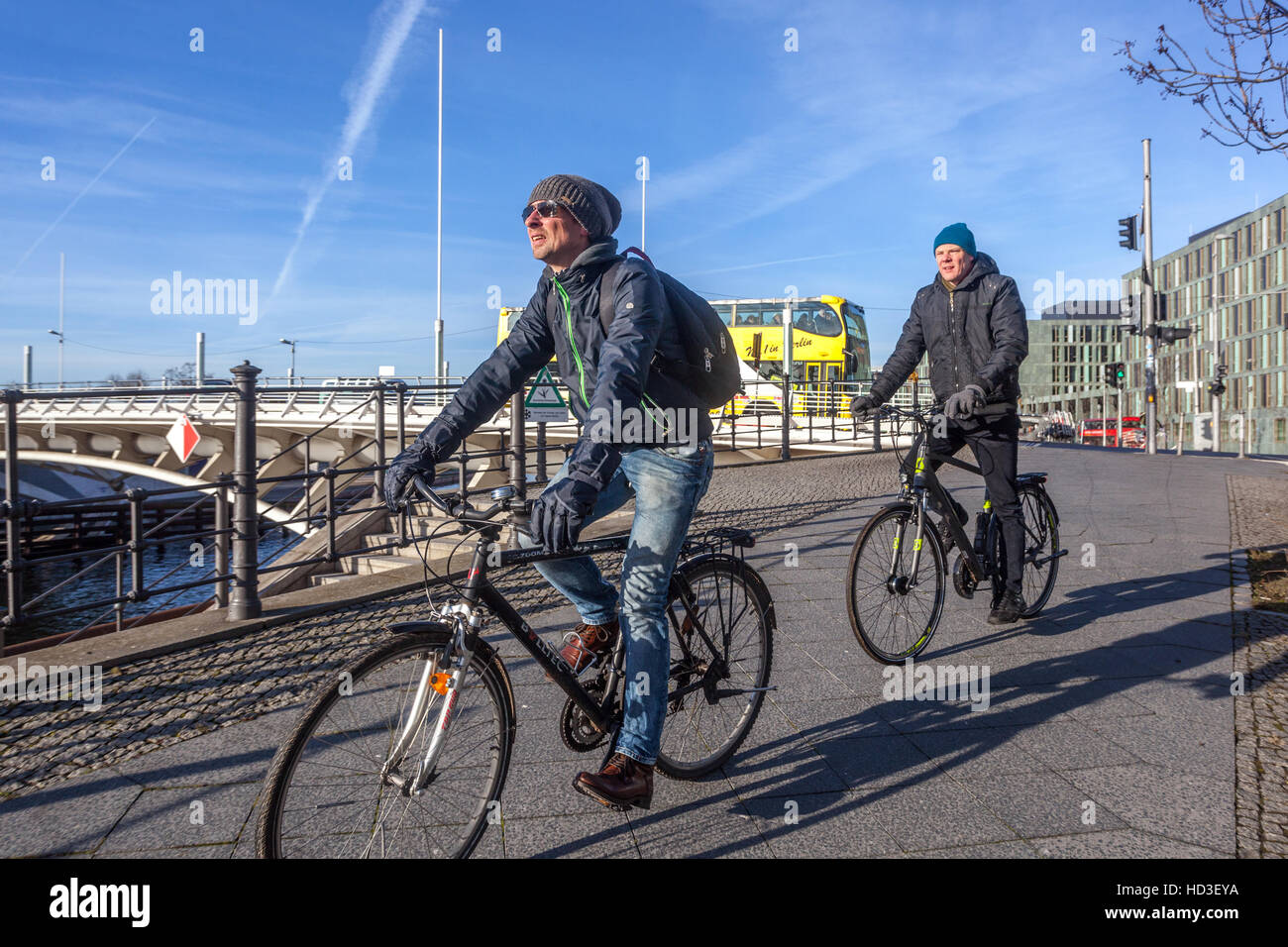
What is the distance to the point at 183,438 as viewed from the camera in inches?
244

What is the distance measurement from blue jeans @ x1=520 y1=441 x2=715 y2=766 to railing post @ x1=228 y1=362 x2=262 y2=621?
10.7 feet

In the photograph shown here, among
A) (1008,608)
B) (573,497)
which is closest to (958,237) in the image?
(1008,608)

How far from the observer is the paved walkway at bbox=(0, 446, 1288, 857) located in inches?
99.9

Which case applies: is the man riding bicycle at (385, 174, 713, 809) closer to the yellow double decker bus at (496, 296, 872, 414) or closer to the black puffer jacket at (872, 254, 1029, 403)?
the black puffer jacket at (872, 254, 1029, 403)

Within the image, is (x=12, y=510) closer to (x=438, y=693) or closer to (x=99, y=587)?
(x=438, y=693)

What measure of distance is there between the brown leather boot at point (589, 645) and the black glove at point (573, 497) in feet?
1.79

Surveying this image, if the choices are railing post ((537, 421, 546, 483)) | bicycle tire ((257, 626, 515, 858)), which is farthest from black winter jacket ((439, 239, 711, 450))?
railing post ((537, 421, 546, 483))

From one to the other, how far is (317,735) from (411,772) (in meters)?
0.29

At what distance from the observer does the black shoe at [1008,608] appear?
469 centimetres

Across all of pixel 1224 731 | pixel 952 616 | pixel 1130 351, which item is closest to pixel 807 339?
pixel 952 616

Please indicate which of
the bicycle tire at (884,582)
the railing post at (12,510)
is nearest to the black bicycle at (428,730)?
the bicycle tire at (884,582)

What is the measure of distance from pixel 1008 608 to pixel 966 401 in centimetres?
129
